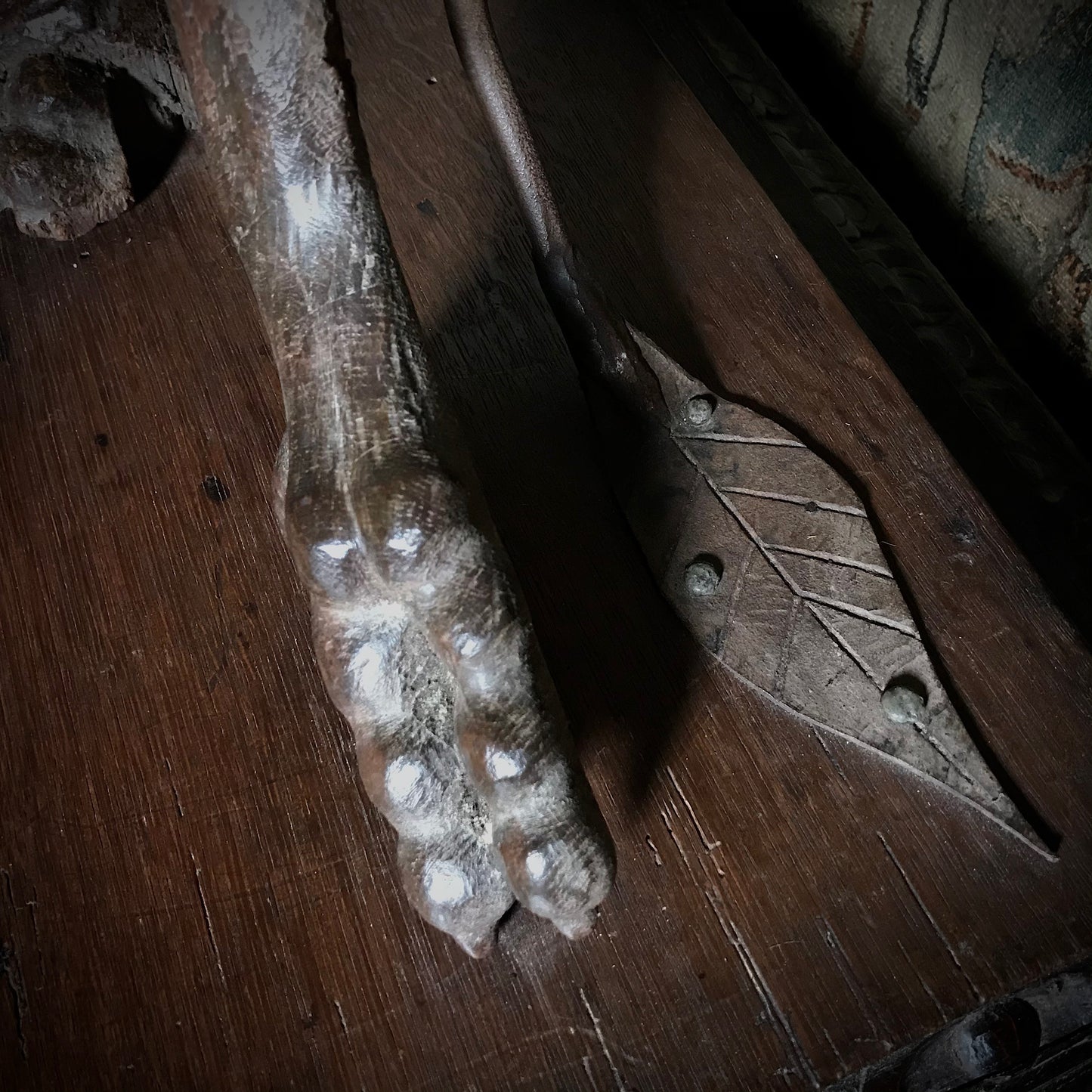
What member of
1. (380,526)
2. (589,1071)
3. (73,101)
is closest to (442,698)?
(380,526)

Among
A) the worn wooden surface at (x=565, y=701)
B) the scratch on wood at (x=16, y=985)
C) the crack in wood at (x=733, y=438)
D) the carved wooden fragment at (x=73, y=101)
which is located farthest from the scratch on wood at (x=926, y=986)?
the carved wooden fragment at (x=73, y=101)

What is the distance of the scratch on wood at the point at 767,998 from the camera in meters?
0.51

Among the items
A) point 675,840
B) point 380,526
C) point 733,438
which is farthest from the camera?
point 733,438

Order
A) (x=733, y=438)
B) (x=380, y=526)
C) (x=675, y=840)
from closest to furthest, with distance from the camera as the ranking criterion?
(x=380, y=526), (x=675, y=840), (x=733, y=438)

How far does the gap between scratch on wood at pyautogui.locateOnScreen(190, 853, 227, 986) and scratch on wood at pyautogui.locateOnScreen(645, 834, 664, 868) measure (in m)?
0.23

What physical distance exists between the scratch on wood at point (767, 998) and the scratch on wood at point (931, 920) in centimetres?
9

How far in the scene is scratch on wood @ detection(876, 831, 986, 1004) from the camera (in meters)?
0.52

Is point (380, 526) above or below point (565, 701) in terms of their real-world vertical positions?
above

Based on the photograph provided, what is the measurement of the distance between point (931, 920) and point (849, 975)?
0.05 m

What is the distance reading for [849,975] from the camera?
53 centimetres

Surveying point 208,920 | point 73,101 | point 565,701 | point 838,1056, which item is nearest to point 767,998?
point 838,1056

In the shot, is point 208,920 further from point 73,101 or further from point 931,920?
point 73,101

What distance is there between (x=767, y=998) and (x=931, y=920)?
98 mm

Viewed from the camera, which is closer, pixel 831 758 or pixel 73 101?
pixel 831 758
